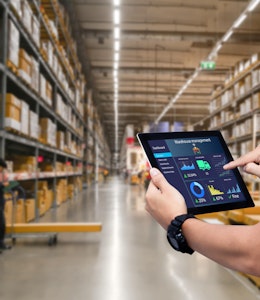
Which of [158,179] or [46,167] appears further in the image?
[46,167]

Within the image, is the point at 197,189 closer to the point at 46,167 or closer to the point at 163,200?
the point at 163,200

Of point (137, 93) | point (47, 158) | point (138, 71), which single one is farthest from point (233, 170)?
point (137, 93)

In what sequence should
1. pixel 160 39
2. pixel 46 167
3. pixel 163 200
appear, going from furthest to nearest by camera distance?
pixel 160 39 < pixel 46 167 < pixel 163 200

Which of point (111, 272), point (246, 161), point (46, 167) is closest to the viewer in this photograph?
point (246, 161)

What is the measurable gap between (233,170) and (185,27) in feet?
39.5

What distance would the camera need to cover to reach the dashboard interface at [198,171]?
0.97 metres

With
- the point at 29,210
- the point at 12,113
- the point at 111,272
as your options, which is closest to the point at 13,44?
the point at 12,113

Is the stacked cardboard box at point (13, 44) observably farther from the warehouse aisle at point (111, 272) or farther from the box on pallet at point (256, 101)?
the box on pallet at point (256, 101)

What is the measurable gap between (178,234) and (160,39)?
12.5 meters

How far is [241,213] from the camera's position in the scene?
10.7ft

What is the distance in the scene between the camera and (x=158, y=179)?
93 cm

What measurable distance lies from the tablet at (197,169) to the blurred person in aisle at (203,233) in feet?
0.19

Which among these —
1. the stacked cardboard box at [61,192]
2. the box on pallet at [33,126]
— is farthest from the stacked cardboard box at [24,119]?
the stacked cardboard box at [61,192]

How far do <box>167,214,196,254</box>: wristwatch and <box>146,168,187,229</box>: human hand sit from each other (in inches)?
0.6
